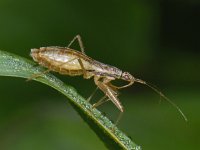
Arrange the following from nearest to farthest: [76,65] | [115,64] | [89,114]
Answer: [89,114] → [76,65] → [115,64]

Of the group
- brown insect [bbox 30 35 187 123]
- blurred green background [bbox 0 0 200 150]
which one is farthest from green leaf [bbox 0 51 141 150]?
blurred green background [bbox 0 0 200 150]

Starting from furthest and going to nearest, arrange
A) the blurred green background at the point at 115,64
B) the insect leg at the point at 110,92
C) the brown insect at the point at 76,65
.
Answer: the blurred green background at the point at 115,64, the insect leg at the point at 110,92, the brown insect at the point at 76,65

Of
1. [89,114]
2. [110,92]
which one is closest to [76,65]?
[110,92]

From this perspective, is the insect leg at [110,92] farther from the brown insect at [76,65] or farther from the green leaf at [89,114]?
the green leaf at [89,114]

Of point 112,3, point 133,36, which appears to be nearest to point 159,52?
point 133,36

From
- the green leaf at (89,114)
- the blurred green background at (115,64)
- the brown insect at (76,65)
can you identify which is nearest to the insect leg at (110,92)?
the brown insect at (76,65)

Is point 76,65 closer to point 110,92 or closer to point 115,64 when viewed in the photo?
point 110,92

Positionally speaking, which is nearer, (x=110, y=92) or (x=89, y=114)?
(x=89, y=114)

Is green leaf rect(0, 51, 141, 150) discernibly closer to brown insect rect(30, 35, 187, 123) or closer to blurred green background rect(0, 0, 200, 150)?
brown insect rect(30, 35, 187, 123)
